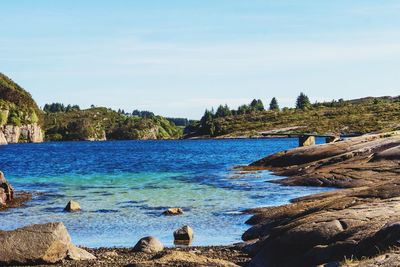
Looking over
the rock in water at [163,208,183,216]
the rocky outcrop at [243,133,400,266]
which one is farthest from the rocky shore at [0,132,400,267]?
the rock in water at [163,208,183,216]

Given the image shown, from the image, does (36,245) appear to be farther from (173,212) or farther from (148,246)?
(173,212)

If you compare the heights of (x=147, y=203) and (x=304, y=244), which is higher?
(x=304, y=244)

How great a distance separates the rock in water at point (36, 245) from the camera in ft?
69.3

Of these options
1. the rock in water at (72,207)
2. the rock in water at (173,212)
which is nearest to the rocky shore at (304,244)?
the rock in water at (173,212)

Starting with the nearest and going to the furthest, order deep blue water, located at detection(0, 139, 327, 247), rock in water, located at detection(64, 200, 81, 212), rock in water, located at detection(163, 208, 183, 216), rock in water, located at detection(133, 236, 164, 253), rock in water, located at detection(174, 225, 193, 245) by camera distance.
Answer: rock in water, located at detection(133, 236, 164, 253) < rock in water, located at detection(174, 225, 193, 245) < deep blue water, located at detection(0, 139, 327, 247) < rock in water, located at detection(163, 208, 183, 216) < rock in water, located at detection(64, 200, 81, 212)

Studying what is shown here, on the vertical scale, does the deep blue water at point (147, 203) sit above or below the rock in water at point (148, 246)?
below

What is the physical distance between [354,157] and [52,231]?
38132mm

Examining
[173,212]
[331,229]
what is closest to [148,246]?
[331,229]

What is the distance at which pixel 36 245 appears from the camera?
21312 mm

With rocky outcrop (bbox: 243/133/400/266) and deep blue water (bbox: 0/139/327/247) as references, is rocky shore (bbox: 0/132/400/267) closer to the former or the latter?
rocky outcrop (bbox: 243/133/400/266)

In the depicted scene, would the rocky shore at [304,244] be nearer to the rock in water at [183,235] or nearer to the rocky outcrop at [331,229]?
the rocky outcrop at [331,229]

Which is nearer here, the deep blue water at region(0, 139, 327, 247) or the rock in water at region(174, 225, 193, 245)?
the rock in water at region(174, 225, 193, 245)

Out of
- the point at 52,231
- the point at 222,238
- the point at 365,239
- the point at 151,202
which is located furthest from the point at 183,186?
the point at 365,239

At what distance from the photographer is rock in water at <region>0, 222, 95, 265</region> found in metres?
21.1
